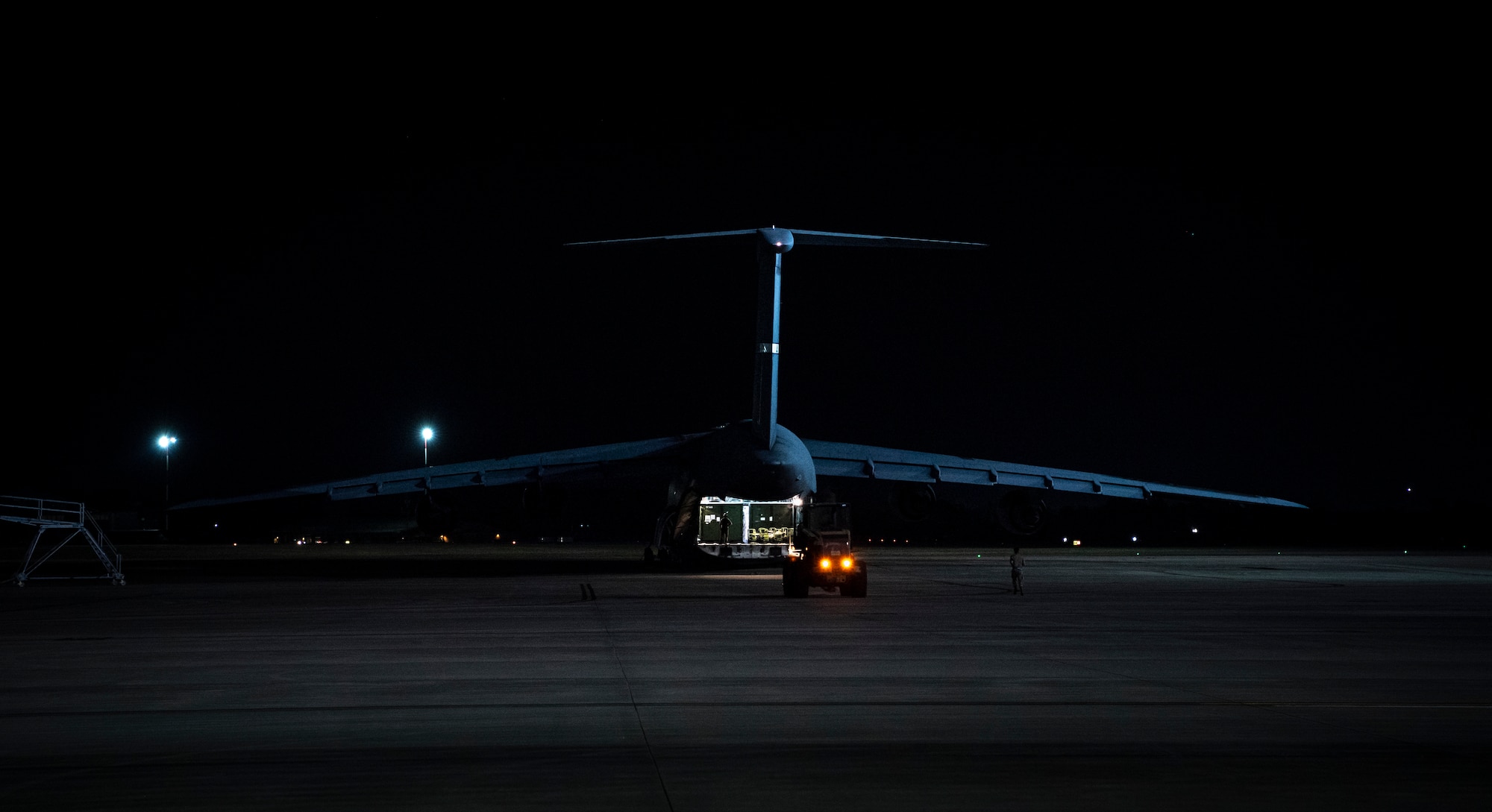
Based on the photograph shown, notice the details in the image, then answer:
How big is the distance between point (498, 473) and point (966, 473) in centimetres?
1518

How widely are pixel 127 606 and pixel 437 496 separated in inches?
775

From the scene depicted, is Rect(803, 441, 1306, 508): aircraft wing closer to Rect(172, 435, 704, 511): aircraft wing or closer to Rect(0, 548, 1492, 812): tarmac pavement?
Rect(172, 435, 704, 511): aircraft wing

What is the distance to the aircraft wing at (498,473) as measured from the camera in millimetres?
45812

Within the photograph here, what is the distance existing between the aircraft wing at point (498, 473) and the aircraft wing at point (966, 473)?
508 centimetres

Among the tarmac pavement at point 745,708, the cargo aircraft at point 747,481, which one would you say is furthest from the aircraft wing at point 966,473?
the tarmac pavement at point 745,708

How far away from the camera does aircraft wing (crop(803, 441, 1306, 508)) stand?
157 ft

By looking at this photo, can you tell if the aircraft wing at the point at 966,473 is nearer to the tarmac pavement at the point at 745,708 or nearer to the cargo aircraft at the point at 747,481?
the cargo aircraft at the point at 747,481

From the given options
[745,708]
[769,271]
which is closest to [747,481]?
[769,271]

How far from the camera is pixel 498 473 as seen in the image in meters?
46.7

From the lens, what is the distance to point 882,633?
20312 mm

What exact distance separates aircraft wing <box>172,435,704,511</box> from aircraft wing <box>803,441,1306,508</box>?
16.7 ft

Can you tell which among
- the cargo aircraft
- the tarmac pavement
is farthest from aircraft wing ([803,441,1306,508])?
the tarmac pavement

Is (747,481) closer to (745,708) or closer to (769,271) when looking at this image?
(769,271)

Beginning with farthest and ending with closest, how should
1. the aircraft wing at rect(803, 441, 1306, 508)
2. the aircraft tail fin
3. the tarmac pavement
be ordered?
the aircraft wing at rect(803, 441, 1306, 508), the aircraft tail fin, the tarmac pavement
